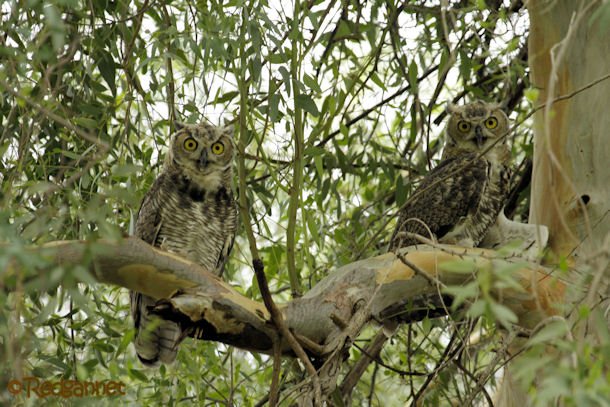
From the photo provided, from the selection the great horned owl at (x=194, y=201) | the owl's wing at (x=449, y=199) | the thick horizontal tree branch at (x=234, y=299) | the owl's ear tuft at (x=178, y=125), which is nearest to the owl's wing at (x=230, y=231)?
the great horned owl at (x=194, y=201)

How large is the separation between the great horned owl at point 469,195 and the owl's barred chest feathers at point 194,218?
0.74m

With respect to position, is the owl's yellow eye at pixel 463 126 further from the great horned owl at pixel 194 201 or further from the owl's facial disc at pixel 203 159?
the owl's facial disc at pixel 203 159

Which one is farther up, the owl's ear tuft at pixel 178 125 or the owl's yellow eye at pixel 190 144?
the owl's ear tuft at pixel 178 125

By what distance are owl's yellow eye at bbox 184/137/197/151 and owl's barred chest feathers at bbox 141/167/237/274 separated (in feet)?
0.39

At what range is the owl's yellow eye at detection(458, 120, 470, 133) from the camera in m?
4.13

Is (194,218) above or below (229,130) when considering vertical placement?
below

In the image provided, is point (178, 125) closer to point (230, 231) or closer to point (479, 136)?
point (230, 231)

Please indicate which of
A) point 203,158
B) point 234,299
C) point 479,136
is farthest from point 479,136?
point 234,299

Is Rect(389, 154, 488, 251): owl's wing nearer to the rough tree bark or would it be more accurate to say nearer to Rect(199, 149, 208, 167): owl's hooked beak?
the rough tree bark

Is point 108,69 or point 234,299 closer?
point 234,299

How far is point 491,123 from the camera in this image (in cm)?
411

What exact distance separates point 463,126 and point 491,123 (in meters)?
0.13

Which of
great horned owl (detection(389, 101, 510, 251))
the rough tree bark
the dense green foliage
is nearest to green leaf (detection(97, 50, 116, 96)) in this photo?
the dense green foliage

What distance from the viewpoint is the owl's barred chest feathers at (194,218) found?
12.3 feet
